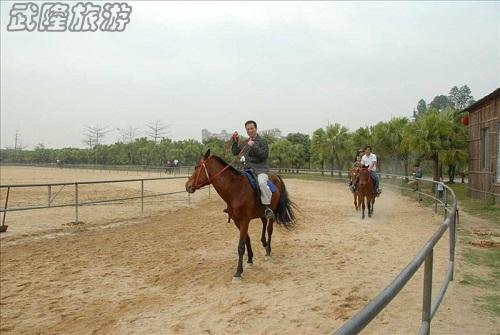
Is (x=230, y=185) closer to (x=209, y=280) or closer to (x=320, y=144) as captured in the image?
(x=209, y=280)

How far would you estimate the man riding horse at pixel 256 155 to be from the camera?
6.78 m

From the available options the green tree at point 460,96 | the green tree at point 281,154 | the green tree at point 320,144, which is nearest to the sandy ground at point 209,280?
the green tree at point 320,144

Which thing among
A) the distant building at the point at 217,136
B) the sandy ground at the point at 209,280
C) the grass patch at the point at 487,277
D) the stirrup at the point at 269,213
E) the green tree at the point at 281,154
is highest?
the distant building at the point at 217,136

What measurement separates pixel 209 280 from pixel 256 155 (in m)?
2.29

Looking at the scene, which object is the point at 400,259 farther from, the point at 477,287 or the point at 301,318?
the point at 301,318

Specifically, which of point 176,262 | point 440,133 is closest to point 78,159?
point 440,133

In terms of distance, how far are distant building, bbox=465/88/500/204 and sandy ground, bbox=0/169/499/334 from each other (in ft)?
18.6

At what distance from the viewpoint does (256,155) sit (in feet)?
22.7

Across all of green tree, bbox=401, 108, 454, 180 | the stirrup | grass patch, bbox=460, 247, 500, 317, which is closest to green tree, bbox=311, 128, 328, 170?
green tree, bbox=401, 108, 454, 180

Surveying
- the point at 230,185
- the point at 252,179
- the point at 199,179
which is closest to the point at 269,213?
the point at 252,179

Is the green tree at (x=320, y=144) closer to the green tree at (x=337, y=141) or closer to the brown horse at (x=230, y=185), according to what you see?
the green tree at (x=337, y=141)

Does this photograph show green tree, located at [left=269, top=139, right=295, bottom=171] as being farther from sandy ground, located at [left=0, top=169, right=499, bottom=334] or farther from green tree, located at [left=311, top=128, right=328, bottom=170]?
sandy ground, located at [left=0, top=169, right=499, bottom=334]

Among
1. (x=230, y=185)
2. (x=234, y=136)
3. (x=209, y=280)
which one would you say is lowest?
(x=209, y=280)

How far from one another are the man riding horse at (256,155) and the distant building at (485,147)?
11.2 m
